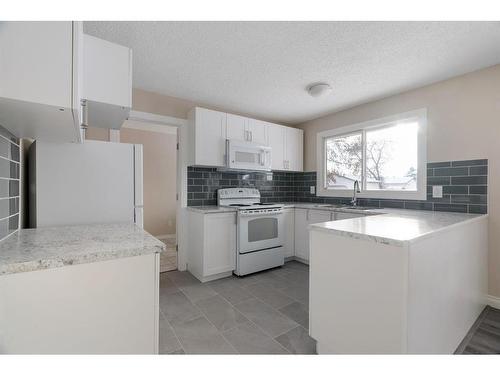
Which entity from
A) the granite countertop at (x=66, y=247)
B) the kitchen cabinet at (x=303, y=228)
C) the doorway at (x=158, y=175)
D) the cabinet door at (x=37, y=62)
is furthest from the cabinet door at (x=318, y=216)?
the cabinet door at (x=37, y=62)

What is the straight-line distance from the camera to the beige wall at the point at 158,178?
15.7 ft

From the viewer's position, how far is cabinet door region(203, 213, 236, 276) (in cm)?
279

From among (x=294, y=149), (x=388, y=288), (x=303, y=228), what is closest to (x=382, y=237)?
(x=388, y=288)

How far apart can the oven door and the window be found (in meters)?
1.06

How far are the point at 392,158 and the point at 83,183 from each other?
3.30 meters

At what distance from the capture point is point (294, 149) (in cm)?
401

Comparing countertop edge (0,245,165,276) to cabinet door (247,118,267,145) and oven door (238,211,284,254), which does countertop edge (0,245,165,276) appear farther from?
cabinet door (247,118,267,145)

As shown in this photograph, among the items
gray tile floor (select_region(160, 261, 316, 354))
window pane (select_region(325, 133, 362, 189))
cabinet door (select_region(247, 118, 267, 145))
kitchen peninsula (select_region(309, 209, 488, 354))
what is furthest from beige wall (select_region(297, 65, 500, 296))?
gray tile floor (select_region(160, 261, 316, 354))

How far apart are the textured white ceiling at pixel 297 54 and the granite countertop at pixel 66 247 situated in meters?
1.49

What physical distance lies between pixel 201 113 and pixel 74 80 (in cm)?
219

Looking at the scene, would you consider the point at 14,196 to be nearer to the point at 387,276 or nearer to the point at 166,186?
the point at 387,276

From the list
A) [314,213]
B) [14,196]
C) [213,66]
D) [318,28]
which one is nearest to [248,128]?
[213,66]

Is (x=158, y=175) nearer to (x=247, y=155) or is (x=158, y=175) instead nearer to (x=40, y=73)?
(x=247, y=155)

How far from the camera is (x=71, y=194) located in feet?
5.44
